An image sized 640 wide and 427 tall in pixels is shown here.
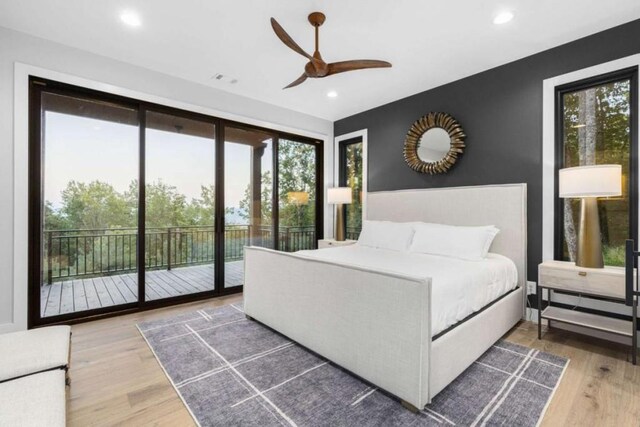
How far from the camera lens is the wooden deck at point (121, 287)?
3.11 metres

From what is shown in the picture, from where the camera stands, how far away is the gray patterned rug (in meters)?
1.67

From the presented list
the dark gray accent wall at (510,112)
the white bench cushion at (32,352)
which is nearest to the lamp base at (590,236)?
the dark gray accent wall at (510,112)

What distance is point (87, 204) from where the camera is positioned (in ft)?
10.5

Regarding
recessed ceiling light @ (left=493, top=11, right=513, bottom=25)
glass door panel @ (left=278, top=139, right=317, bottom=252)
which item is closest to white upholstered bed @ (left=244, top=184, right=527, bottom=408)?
recessed ceiling light @ (left=493, top=11, right=513, bottom=25)

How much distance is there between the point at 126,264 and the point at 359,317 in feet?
9.61

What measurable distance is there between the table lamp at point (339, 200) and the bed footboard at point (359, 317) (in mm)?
2196

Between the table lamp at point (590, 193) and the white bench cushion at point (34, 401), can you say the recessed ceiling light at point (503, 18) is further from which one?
the white bench cushion at point (34, 401)

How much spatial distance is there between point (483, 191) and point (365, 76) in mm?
1911

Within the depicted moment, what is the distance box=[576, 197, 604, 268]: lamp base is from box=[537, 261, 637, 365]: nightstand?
2.8 inches

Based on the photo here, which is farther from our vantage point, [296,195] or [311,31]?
[296,195]

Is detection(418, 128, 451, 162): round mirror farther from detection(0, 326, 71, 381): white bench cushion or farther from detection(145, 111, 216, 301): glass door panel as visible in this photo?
detection(0, 326, 71, 381): white bench cushion

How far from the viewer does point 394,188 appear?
4.46 m

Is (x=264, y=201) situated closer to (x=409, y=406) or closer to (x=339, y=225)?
(x=339, y=225)

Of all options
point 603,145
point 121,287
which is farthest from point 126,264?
point 603,145
